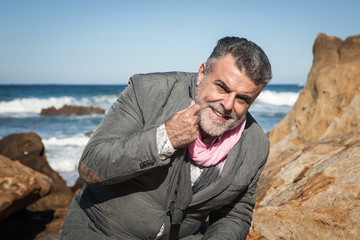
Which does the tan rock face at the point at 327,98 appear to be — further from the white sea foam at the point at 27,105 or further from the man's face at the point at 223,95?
the white sea foam at the point at 27,105

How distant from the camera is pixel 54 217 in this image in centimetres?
545

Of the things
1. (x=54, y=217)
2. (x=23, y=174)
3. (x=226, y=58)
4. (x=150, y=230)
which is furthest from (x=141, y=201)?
(x=54, y=217)

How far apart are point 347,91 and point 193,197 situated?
3.78 meters

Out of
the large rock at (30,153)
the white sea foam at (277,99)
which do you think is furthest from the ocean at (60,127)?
the large rock at (30,153)

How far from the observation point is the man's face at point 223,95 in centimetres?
192

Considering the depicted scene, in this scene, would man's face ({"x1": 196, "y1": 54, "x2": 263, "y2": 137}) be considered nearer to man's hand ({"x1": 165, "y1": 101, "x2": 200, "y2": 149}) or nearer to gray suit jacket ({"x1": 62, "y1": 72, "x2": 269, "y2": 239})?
gray suit jacket ({"x1": 62, "y1": 72, "x2": 269, "y2": 239})

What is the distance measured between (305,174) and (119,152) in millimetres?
1980

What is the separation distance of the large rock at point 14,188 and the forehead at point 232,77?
3.15 metres

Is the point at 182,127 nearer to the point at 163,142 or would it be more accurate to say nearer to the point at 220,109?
the point at 163,142

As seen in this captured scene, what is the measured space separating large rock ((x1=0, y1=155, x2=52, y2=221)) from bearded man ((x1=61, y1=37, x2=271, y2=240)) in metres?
2.21

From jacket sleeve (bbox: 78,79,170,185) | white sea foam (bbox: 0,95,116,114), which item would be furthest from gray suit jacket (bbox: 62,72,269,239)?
white sea foam (bbox: 0,95,116,114)

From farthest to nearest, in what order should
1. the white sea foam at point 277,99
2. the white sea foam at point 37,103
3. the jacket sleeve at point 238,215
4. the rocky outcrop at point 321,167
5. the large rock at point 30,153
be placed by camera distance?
the white sea foam at point 277,99 → the white sea foam at point 37,103 → the large rock at point 30,153 → the rocky outcrop at point 321,167 → the jacket sleeve at point 238,215

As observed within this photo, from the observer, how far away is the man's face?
1922mm

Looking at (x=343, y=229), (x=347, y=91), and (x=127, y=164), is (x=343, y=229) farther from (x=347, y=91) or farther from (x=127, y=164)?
(x=347, y=91)
